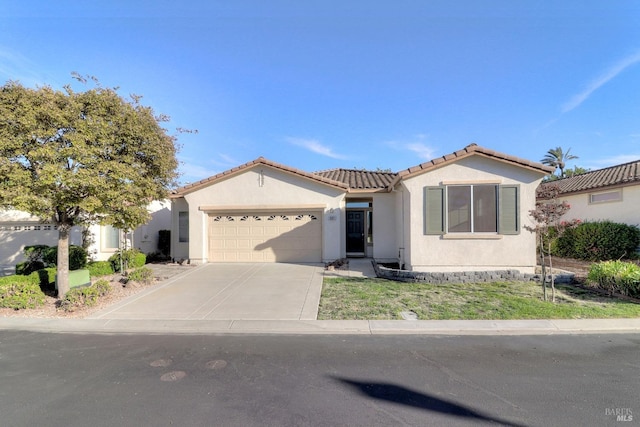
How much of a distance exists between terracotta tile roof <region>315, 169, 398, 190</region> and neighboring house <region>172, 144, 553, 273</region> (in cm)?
5

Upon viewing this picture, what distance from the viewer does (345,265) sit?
12.0 meters

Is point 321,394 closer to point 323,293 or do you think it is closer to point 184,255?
point 323,293

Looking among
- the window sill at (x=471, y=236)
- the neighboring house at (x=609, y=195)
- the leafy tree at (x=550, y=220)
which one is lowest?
the window sill at (x=471, y=236)

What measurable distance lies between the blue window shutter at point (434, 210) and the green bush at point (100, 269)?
1127cm

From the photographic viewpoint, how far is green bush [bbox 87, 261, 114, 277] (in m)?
10.4

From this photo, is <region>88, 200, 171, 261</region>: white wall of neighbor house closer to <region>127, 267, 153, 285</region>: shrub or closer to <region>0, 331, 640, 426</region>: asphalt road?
<region>127, 267, 153, 285</region>: shrub

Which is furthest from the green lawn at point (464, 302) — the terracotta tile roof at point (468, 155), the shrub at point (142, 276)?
the shrub at point (142, 276)

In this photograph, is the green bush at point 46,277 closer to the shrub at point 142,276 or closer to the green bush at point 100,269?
the green bush at point 100,269

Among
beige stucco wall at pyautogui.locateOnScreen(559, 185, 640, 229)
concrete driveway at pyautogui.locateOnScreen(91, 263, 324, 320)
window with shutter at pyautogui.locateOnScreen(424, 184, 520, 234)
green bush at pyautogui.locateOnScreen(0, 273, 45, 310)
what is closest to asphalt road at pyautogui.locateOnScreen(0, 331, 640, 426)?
concrete driveway at pyautogui.locateOnScreen(91, 263, 324, 320)

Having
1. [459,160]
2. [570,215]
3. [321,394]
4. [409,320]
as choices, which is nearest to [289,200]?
[459,160]

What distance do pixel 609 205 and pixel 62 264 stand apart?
20.0 meters

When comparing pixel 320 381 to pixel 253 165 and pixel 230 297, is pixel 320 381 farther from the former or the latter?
pixel 253 165

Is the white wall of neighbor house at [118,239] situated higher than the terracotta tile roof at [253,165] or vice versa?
the terracotta tile roof at [253,165]

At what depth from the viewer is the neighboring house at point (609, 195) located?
11922 millimetres
